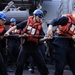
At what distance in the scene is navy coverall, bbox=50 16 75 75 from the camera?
22.4 ft

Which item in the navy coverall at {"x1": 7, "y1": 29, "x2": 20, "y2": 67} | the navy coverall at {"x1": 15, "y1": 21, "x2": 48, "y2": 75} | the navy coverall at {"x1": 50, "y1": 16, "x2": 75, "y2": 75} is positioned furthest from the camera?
the navy coverall at {"x1": 7, "y1": 29, "x2": 20, "y2": 67}

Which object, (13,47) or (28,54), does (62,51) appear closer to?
(28,54)

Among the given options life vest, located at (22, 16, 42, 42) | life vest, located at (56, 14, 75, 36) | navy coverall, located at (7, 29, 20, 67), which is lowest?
navy coverall, located at (7, 29, 20, 67)

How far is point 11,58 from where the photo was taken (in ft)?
36.3

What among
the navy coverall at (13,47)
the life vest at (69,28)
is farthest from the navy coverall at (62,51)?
the navy coverall at (13,47)

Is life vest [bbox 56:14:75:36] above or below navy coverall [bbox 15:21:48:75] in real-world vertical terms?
above

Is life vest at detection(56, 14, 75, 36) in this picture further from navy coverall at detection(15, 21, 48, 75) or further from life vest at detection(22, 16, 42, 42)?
navy coverall at detection(15, 21, 48, 75)

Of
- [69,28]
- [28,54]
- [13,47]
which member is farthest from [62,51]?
[13,47]

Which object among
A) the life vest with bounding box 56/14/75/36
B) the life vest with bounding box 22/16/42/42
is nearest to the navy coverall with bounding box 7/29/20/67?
the life vest with bounding box 22/16/42/42

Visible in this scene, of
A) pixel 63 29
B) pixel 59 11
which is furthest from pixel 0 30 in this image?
pixel 59 11

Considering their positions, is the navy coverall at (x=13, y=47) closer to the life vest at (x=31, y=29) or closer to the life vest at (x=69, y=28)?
the life vest at (x=31, y=29)

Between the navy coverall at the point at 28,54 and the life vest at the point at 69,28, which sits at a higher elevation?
the life vest at the point at 69,28

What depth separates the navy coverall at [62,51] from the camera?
6841 millimetres

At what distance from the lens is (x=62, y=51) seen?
6.92 metres
